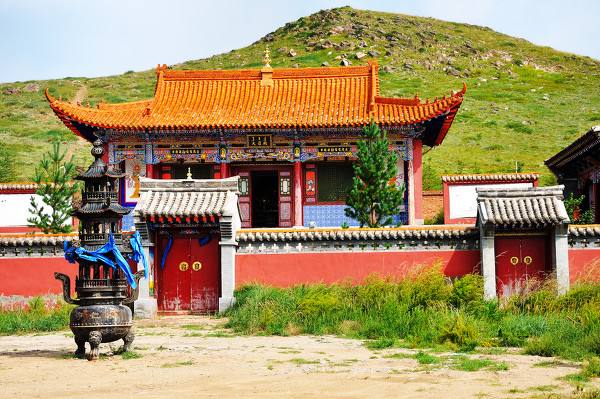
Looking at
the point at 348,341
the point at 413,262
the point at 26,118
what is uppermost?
the point at 26,118

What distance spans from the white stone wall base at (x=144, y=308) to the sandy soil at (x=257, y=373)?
4569 mm

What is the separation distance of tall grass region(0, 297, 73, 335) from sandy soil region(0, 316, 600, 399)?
249 centimetres

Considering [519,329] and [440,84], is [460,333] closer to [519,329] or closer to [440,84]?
[519,329]

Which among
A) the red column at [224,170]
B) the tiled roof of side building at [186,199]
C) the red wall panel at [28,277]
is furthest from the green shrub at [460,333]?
the red column at [224,170]

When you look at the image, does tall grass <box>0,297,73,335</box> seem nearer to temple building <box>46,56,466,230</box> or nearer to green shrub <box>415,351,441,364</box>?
temple building <box>46,56,466,230</box>

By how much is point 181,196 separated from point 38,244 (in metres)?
3.58

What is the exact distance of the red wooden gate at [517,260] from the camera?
1909cm

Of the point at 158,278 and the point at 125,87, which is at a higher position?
the point at 125,87

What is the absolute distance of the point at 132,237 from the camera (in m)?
13.9

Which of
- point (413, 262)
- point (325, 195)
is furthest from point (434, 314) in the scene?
point (325, 195)

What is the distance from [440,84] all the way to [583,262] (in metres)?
45.0

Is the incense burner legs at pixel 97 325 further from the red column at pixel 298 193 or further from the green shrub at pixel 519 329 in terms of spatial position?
the red column at pixel 298 193

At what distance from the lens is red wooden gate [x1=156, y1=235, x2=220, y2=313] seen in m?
20.2

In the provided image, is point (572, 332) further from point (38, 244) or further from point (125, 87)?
point (125, 87)
